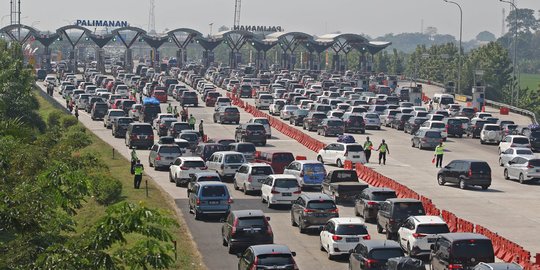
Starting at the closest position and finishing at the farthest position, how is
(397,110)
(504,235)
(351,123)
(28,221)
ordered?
(28,221)
(504,235)
(351,123)
(397,110)

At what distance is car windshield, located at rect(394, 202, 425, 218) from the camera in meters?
40.8

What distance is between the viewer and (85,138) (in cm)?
6875

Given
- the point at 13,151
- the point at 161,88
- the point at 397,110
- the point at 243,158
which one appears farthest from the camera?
the point at 161,88

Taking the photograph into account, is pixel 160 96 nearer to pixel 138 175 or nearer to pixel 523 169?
pixel 523 169

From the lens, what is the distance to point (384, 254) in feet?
107

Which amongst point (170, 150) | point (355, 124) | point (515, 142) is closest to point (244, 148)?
point (170, 150)

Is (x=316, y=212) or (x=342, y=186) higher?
(x=342, y=186)

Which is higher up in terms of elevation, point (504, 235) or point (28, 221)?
point (28, 221)

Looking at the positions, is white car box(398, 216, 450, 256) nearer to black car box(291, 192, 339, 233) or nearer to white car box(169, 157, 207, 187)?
black car box(291, 192, 339, 233)

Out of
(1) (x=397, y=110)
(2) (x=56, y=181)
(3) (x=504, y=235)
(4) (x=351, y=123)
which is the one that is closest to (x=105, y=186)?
(3) (x=504, y=235)

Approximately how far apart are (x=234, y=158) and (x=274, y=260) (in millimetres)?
25449

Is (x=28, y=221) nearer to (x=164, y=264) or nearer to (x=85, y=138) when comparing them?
(x=164, y=264)

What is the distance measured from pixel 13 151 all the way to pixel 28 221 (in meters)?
7.24

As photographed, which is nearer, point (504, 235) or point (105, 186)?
point (504, 235)
